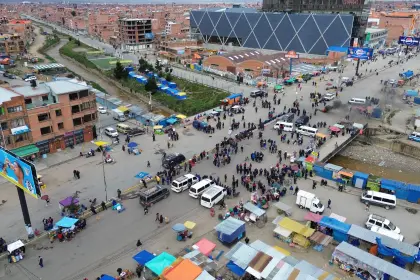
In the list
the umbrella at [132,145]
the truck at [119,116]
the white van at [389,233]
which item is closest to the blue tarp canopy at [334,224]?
the white van at [389,233]

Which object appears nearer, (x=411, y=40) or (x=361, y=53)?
(x=361, y=53)

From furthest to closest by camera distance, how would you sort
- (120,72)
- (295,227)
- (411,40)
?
(411,40), (120,72), (295,227)

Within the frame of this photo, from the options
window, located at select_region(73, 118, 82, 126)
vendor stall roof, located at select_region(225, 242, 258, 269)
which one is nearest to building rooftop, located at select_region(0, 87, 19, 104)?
window, located at select_region(73, 118, 82, 126)

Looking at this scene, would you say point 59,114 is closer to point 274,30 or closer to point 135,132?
point 135,132

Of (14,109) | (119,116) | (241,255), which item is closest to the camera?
(241,255)

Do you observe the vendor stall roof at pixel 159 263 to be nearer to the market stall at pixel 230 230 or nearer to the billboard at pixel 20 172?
the market stall at pixel 230 230

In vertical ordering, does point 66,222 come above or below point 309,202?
above

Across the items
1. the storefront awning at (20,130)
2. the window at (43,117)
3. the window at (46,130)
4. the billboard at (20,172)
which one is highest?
the billboard at (20,172)

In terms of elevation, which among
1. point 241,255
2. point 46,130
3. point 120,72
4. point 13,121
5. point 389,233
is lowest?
point 389,233

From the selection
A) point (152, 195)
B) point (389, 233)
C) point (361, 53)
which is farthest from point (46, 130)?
point (361, 53)
